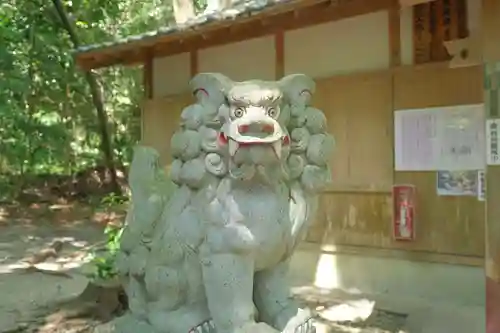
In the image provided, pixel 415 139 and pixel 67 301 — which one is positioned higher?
pixel 415 139

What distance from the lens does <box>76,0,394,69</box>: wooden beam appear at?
285 inches

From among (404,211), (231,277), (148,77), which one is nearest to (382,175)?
(404,211)

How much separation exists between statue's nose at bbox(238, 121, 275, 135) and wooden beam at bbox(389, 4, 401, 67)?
4.23 meters

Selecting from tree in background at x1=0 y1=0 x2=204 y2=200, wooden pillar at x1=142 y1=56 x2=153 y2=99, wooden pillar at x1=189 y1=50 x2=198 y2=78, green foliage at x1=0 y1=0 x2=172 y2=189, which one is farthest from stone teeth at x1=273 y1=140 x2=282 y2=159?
tree in background at x1=0 y1=0 x2=204 y2=200

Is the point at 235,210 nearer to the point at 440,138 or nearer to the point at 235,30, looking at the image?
the point at 440,138

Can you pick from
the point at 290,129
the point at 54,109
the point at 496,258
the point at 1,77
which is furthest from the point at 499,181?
the point at 54,109

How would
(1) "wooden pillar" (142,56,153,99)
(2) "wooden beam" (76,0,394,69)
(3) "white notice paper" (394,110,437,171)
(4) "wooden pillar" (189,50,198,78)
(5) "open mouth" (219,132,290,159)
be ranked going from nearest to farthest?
(5) "open mouth" (219,132,290,159) → (3) "white notice paper" (394,110,437,171) → (2) "wooden beam" (76,0,394,69) → (4) "wooden pillar" (189,50,198,78) → (1) "wooden pillar" (142,56,153,99)

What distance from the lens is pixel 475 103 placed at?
6.64 metres

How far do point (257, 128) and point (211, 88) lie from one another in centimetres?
44

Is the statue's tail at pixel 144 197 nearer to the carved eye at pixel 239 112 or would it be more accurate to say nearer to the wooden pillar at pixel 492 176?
the carved eye at pixel 239 112

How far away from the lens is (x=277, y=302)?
152 inches

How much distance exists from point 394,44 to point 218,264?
15.0ft

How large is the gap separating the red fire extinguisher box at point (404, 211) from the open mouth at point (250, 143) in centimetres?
383

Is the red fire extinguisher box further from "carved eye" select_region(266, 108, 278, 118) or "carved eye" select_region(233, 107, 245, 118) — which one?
"carved eye" select_region(233, 107, 245, 118)
